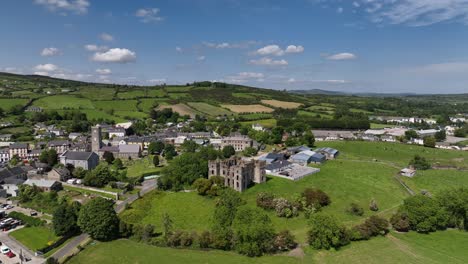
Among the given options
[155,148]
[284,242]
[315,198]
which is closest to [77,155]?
[155,148]

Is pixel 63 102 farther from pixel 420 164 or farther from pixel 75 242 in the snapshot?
pixel 420 164

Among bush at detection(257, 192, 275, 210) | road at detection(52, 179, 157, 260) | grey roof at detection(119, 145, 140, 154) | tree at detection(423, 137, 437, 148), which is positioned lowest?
road at detection(52, 179, 157, 260)

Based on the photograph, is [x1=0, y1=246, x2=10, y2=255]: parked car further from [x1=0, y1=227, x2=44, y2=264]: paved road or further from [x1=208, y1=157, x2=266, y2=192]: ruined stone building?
[x1=208, y1=157, x2=266, y2=192]: ruined stone building

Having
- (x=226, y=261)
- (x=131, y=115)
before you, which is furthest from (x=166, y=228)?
(x=131, y=115)

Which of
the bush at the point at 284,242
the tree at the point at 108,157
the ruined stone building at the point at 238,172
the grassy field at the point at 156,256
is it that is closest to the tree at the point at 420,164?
the ruined stone building at the point at 238,172

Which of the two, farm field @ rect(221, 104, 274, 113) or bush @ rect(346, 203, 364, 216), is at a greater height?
farm field @ rect(221, 104, 274, 113)

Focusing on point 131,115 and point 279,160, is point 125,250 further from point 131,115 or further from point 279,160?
point 131,115

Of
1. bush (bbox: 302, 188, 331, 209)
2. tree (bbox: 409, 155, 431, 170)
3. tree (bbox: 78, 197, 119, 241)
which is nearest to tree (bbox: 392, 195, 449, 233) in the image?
bush (bbox: 302, 188, 331, 209)
